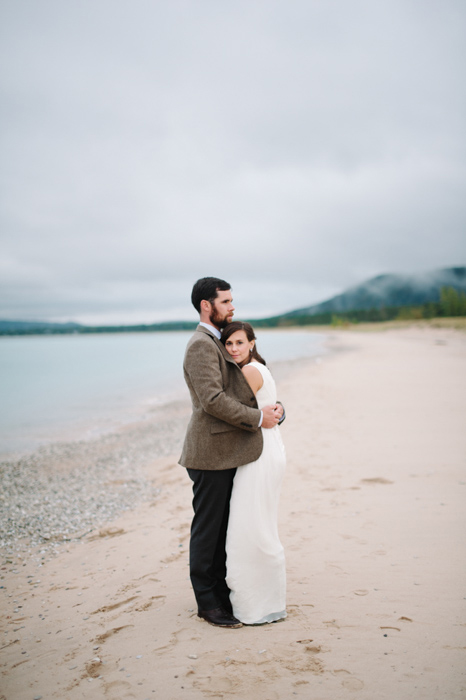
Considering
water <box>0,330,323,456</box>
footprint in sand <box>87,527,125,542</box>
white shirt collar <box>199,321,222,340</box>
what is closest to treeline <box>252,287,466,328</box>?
water <box>0,330,323,456</box>

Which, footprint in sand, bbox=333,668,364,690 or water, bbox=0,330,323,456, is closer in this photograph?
A: footprint in sand, bbox=333,668,364,690

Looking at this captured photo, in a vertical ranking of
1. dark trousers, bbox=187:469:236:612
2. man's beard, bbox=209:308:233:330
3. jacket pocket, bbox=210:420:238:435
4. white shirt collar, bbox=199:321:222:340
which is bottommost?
dark trousers, bbox=187:469:236:612

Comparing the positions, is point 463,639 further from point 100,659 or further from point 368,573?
point 100,659

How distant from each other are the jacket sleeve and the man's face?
0.27 m

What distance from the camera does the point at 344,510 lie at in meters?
5.60

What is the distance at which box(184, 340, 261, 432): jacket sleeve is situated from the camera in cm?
308

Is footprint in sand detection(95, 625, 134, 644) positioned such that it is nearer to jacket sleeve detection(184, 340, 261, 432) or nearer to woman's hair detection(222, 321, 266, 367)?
jacket sleeve detection(184, 340, 261, 432)

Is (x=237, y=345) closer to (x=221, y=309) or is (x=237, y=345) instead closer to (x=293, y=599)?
(x=221, y=309)

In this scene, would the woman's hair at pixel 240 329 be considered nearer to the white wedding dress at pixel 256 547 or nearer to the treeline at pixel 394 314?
the white wedding dress at pixel 256 547

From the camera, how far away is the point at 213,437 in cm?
328

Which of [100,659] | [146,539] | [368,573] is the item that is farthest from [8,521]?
[368,573]

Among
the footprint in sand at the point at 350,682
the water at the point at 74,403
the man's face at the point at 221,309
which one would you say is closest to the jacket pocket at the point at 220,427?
the man's face at the point at 221,309

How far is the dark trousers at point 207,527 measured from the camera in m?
3.33

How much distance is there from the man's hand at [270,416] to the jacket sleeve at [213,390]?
9cm
